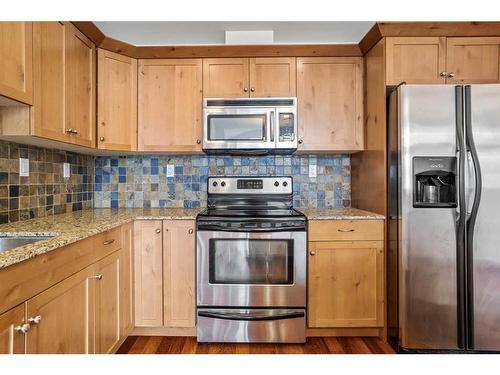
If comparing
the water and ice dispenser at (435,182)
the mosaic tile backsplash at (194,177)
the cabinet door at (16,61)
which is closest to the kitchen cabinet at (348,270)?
the water and ice dispenser at (435,182)

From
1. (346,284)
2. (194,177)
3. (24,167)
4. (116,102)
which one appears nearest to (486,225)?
(346,284)

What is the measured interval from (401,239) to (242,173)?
1364 mm

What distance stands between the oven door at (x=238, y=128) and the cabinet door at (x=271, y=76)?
204 millimetres

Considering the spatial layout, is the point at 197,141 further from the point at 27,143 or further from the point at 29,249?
the point at 29,249

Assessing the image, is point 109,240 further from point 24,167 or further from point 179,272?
point 24,167

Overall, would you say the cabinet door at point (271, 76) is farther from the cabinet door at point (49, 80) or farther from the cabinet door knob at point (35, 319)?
the cabinet door knob at point (35, 319)

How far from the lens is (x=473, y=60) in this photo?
2.15 m

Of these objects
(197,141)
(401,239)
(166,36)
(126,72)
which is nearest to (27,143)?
(126,72)

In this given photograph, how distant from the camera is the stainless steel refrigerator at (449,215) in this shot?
186 centimetres

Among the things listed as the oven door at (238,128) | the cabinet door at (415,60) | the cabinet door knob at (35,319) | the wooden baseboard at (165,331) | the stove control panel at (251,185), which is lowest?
the wooden baseboard at (165,331)

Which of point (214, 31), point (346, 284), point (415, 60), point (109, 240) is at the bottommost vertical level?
point (346, 284)

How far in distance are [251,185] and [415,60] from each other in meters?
1.50

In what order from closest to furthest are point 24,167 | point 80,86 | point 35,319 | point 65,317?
point 35,319
point 65,317
point 24,167
point 80,86

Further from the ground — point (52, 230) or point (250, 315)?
point (52, 230)
